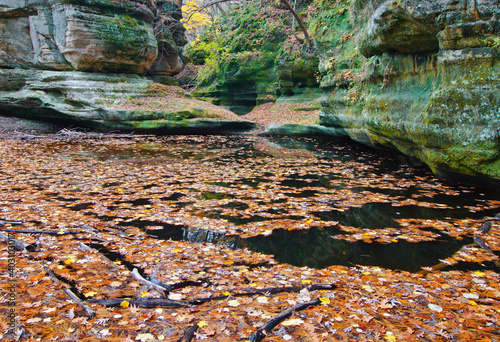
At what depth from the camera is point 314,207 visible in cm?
604

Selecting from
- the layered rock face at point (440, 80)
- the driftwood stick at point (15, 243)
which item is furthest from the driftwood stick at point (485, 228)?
the driftwood stick at point (15, 243)

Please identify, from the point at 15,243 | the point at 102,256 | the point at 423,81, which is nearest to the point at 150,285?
the point at 102,256

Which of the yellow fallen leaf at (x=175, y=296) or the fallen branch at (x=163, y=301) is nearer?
the fallen branch at (x=163, y=301)

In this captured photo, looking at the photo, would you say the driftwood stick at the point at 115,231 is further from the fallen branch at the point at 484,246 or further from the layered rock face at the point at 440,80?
the layered rock face at the point at 440,80

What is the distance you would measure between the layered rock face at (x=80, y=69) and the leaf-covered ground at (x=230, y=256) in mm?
8633

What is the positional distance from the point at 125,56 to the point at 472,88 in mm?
17705

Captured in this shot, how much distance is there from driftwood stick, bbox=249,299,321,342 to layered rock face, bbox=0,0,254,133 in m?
15.6

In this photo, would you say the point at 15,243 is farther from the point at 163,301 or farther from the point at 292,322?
the point at 292,322

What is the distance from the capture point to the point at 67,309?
109 inches

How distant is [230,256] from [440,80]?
609 cm

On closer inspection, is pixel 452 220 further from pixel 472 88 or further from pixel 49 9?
pixel 49 9

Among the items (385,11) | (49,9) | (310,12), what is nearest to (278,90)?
(310,12)

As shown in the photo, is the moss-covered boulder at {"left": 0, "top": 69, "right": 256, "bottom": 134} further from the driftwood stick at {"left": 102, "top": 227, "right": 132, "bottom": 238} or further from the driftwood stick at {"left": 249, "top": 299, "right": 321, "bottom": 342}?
the driftwood stick at {"left": 249, "top": 299, "right": 321, "bottom": 342}

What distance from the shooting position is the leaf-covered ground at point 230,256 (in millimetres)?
2680
